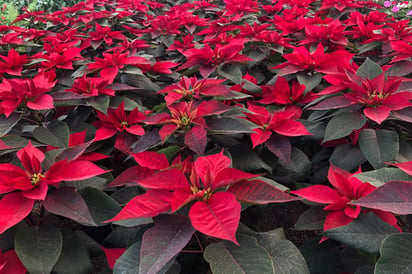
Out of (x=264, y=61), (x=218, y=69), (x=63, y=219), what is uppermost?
(x=218, y=69)

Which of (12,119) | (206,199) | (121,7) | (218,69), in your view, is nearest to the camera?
(206,199)

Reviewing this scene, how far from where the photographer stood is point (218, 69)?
3.98 ft

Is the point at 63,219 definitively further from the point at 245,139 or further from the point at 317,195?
the point at 317,195

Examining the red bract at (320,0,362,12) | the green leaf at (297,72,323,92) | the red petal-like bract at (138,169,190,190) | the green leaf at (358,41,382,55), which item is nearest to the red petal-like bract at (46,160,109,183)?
the red petal-like bract at (138,169,190,190)

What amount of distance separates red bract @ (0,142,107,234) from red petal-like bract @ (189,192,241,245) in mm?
223

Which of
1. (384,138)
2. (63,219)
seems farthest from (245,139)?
(63,219)

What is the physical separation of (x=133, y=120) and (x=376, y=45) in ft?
3.40

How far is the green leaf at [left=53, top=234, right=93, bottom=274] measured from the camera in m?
0.73

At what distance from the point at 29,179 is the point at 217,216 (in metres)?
0.40

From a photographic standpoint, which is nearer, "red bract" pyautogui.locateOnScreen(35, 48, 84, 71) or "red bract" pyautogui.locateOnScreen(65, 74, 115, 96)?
"red bract" pyautogui.locateOnScreen(65, 74, 115, 96)

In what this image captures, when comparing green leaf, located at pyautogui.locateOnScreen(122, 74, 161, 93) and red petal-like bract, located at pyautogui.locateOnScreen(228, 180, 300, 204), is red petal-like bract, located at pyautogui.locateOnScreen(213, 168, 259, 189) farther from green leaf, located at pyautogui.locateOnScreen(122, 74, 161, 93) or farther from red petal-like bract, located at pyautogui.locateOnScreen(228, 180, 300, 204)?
green leaf, located at pyautogui.locateOnScreen(122, 74, 161, 93)

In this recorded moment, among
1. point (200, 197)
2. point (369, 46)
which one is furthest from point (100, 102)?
point (369, 46)

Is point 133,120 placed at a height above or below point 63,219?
above

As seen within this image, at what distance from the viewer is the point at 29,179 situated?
0.68 m
